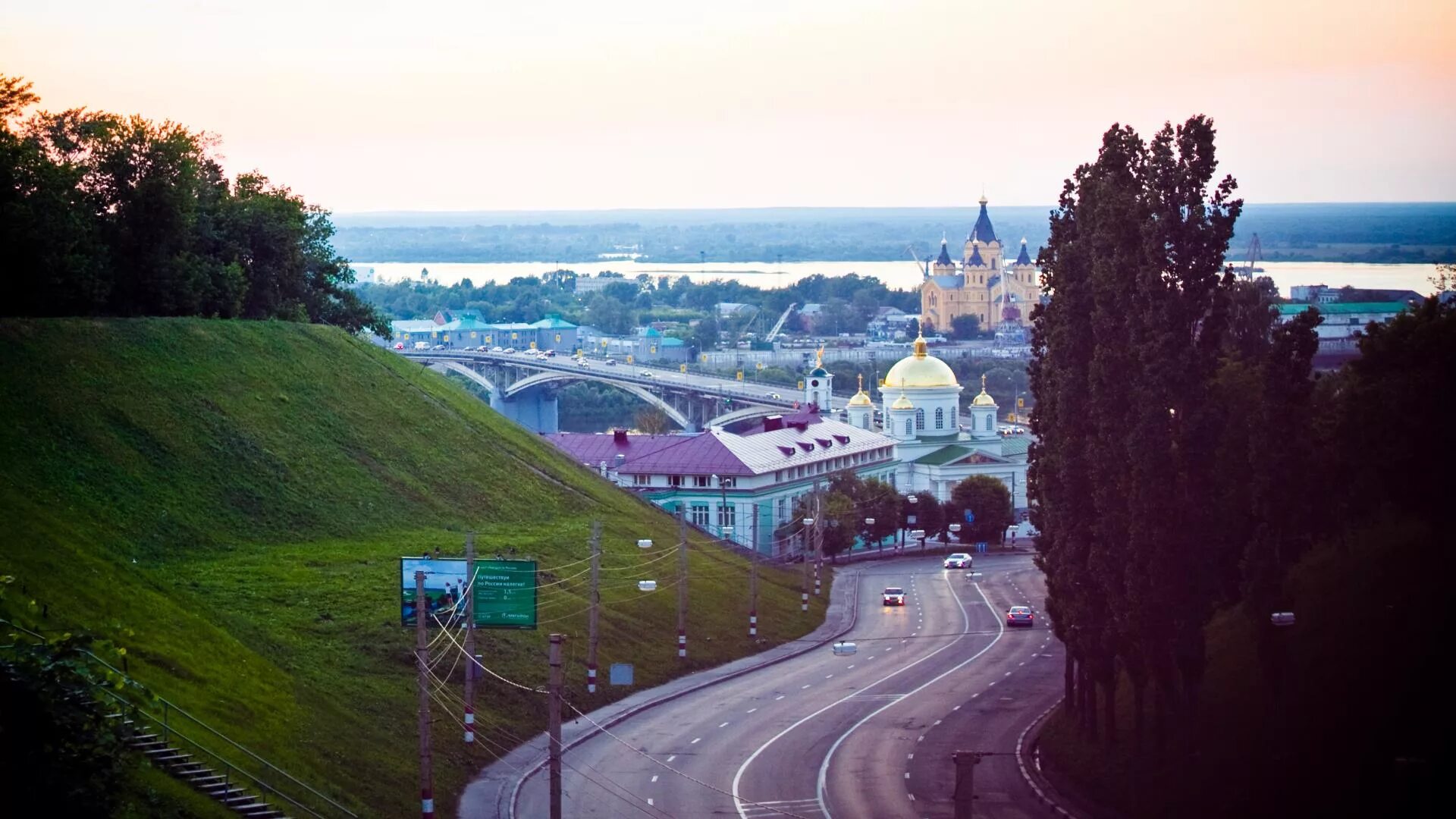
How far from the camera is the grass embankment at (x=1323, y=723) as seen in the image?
109 ft

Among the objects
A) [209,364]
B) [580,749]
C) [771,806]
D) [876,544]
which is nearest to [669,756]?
[580,749]

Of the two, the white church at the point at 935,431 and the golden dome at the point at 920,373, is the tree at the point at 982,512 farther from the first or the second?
the golden dome at the point at 920,373

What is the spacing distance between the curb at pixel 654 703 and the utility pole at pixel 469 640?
171 cm

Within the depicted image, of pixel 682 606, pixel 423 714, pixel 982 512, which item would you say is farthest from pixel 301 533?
pixel 982 512

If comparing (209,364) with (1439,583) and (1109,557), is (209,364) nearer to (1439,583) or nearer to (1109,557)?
(1109,557)

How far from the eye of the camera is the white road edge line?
4069 centimetres

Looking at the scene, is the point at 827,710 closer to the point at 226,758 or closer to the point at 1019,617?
the point at 226,758

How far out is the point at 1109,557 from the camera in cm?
4050

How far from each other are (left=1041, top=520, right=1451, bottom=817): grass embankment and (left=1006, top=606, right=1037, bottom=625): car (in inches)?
940

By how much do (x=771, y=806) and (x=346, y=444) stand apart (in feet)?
95.6

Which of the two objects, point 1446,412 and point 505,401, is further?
point 505,401

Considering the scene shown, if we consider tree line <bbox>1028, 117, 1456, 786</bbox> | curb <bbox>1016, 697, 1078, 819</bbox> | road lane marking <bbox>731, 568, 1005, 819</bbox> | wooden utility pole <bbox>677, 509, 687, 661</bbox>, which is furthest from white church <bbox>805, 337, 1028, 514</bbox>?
tree line <bbox>1028, 117, 1456, 786</bbox>

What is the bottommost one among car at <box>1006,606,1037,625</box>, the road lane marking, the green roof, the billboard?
car at <box>1006,606,1037,625</box>

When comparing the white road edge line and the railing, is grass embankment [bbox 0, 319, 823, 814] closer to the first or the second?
the railing
